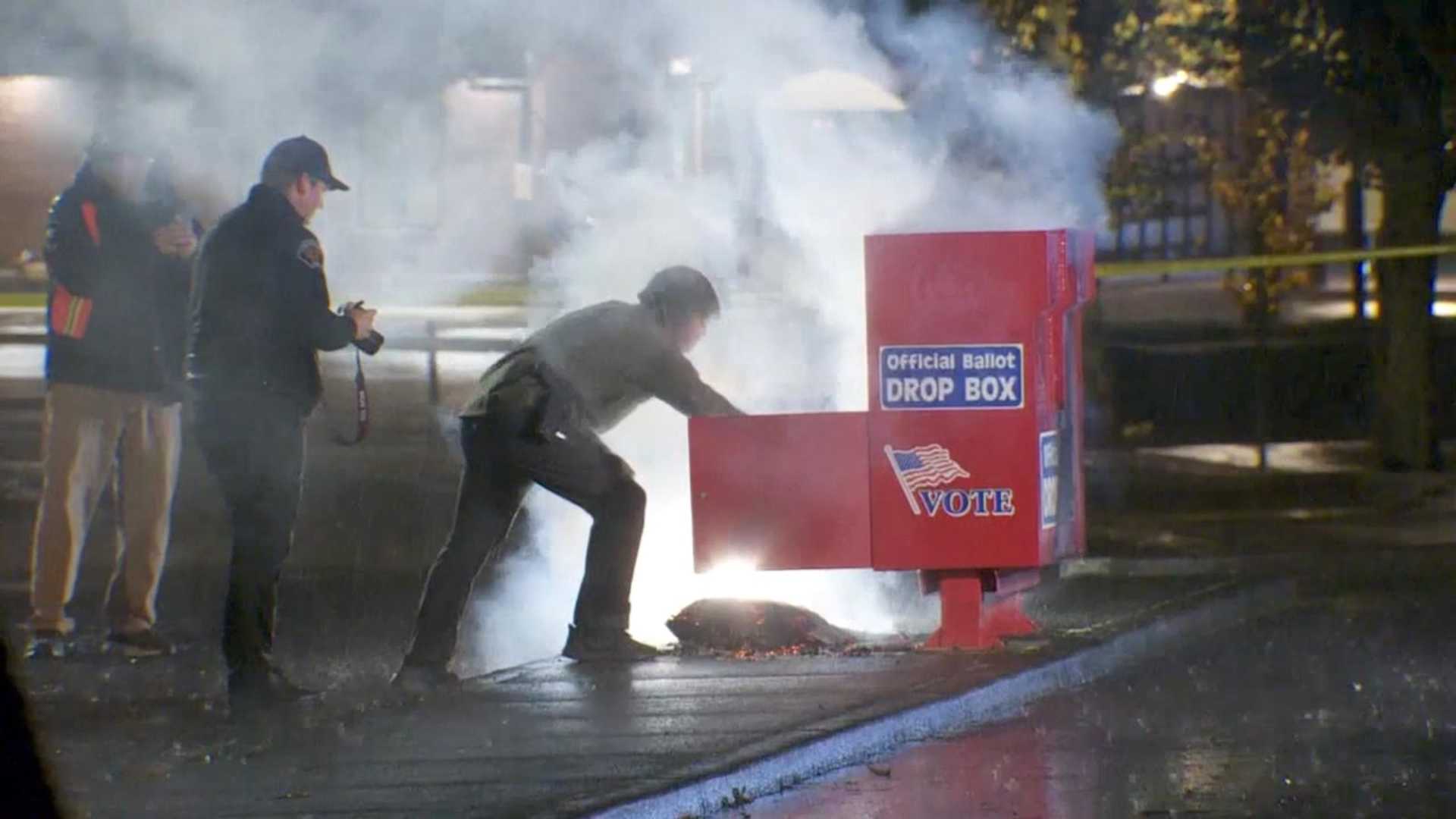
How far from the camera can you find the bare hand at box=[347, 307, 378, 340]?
722 centimetres

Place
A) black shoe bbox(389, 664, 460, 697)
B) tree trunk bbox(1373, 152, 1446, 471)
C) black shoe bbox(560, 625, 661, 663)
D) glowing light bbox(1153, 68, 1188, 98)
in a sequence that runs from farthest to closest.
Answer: glowing light bbox(1153, 68, 1188, 98)
tree trunk bbox(1373, 152, 1446, 471)
black shoe bbox(560, 625, 661, 663)
black shoe bbox(389, 664, 460, 697)

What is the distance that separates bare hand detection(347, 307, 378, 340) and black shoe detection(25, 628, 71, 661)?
1901 millimetres

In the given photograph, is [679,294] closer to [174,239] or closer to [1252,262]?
[174,239]

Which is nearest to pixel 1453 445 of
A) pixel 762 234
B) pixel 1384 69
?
pixel 1384 69

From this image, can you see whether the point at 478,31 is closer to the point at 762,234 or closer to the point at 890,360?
the point at 762,234

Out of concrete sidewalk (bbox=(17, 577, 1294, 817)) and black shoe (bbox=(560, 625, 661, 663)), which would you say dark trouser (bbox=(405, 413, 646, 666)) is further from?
concrete sidewalk (bbox=(17, 577, 1294, 817))

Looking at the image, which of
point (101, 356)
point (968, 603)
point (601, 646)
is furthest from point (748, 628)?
point (101, 356)

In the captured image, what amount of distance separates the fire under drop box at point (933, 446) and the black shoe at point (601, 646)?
0.41m

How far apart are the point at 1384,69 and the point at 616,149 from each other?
17.4ft

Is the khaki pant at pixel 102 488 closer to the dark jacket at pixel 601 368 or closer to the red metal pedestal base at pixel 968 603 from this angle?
the dark jacket at pixel 601 368

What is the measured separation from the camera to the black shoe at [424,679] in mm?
7461

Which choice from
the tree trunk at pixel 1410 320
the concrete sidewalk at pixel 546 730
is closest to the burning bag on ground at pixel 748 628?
the concrete sidewalk at pixel 546 730

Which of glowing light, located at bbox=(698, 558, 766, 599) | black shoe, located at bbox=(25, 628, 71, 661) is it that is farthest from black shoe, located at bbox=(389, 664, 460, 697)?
black shoe, located at bbox=(25, 628, 71, 661)

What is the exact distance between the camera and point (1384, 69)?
1403 cm
